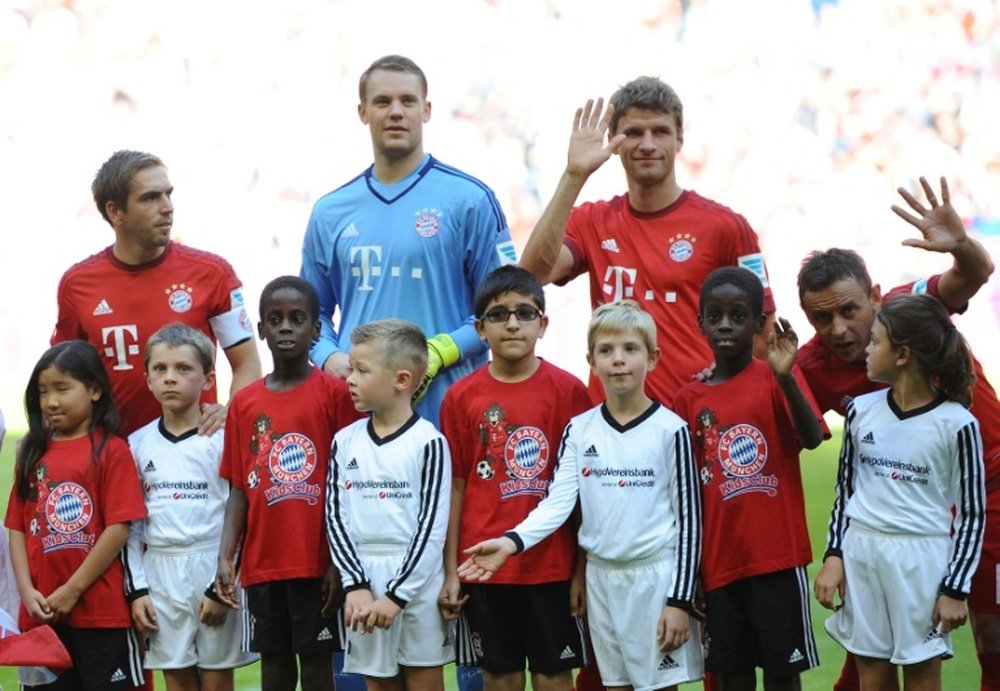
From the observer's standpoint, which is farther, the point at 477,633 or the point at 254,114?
the point at 254,114

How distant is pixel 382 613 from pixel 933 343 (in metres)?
1.62

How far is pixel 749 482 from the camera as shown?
3867 millimetres

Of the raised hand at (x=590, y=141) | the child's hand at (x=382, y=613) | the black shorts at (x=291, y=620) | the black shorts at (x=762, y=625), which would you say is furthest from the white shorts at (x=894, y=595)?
the black shorts at (x=291, y=620)

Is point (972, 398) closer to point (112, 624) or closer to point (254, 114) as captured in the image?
point (112, 624)

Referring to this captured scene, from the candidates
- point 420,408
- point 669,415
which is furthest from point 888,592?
point 420,408

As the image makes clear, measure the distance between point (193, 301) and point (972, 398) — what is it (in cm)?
235

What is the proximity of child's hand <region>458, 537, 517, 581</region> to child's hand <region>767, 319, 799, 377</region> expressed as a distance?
83cm

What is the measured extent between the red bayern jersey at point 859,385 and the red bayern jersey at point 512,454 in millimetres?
720

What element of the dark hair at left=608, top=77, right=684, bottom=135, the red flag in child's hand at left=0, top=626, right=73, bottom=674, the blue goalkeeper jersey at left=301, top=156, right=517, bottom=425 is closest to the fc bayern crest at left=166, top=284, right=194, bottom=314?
the blue goalkeeper jersey at left=301, top=156, right=517, bottom=425

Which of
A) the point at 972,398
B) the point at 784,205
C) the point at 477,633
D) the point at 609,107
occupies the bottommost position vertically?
the point at 477,633

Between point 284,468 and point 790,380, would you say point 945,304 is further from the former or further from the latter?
point 284,468

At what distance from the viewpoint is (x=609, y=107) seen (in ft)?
14.5

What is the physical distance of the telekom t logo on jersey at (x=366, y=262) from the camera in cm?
439

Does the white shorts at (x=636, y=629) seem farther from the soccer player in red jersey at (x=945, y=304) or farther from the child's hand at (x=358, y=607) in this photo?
the soccer player in red jersey at (x=945, y=304)
